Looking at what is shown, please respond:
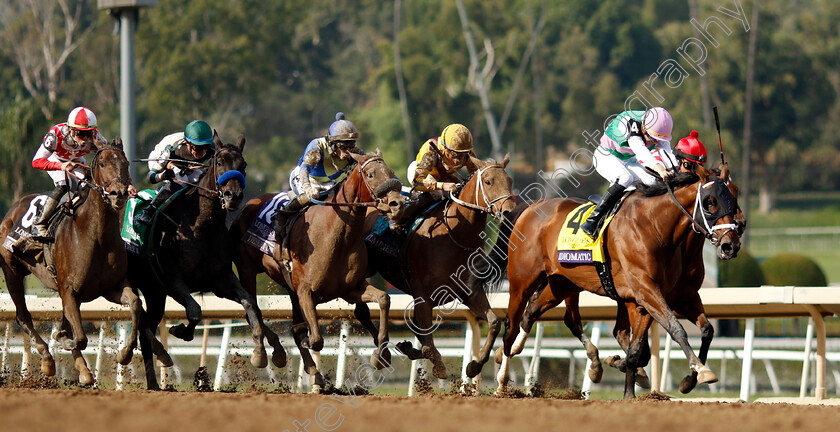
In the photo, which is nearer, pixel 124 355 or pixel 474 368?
pixel 124 355

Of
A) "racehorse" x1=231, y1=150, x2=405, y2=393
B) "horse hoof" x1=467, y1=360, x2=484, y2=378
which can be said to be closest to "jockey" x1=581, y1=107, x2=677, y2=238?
"horse hoof" x1=467, y1=360, x2=484, y2=378

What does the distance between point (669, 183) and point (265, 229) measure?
3.01 metres

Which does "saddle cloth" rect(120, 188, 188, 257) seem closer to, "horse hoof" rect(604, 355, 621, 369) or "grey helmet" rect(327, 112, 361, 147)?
"grey helmet" rect(327, 112, 361, 147)

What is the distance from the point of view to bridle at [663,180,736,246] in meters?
7.36

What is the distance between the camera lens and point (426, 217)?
8555 millimetres

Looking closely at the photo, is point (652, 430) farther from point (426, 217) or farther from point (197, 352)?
point (197, 352)

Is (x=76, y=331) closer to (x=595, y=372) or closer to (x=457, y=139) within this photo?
(x=457, y=139)

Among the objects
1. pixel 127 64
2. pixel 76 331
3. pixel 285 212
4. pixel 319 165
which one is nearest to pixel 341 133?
pixel 319 165

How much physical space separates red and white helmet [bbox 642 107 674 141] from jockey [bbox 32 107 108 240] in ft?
12.8

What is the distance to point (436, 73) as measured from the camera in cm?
4009

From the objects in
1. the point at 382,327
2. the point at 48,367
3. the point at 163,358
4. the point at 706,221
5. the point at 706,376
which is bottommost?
the point at 48,367

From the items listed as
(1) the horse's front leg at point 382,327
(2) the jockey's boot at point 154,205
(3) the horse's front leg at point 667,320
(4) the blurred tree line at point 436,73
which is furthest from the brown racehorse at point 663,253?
(4) the blurred tree line at point 436,73

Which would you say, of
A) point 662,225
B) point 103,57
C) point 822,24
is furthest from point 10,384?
point 822,24

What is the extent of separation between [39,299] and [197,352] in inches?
83.3
